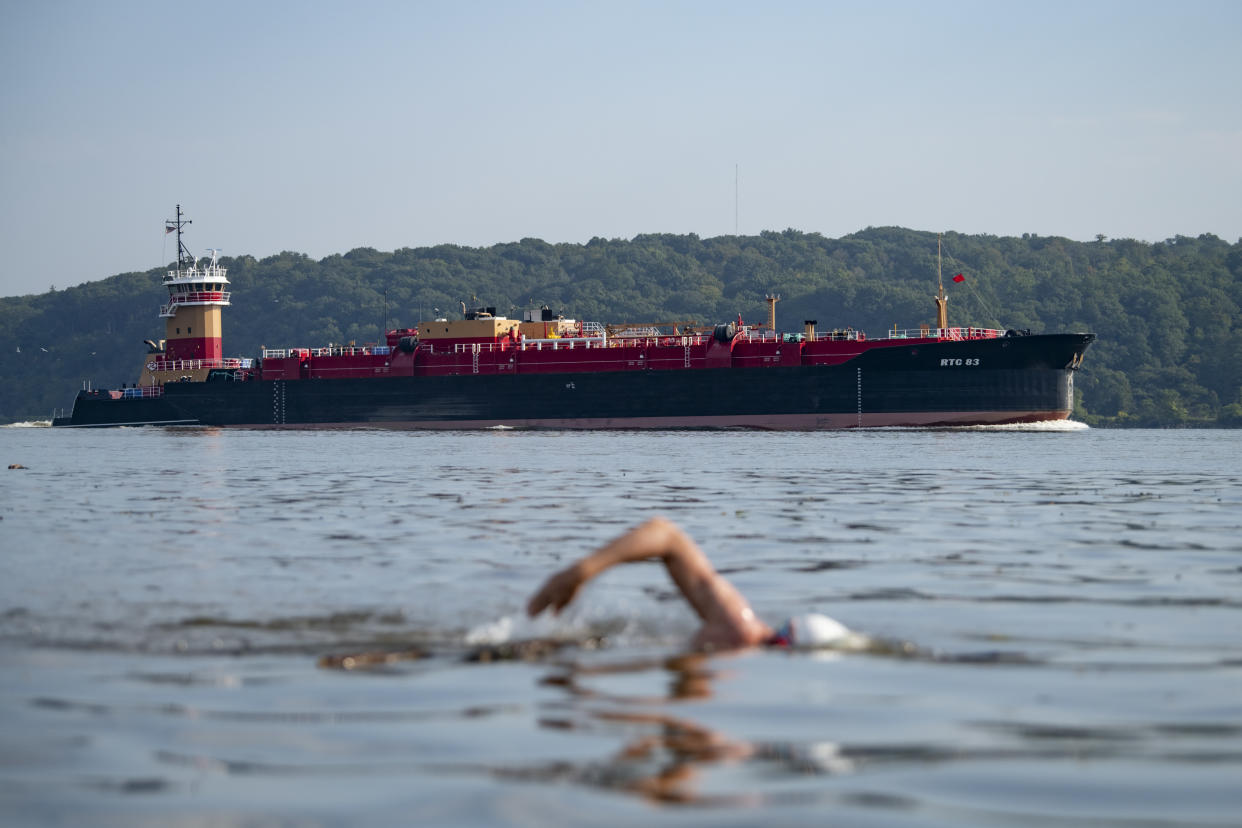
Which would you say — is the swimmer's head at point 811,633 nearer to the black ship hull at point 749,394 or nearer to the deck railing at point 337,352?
the black ship hull at point 749,394

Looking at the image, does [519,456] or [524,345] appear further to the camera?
[524,345]

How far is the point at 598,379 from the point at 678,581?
68.1 m

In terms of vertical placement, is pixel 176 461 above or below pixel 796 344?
below

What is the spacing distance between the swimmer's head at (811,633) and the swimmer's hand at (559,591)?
5.45 ft

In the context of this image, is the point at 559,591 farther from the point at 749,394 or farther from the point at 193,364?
the point at 193,364

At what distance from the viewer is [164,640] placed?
30.9 ft

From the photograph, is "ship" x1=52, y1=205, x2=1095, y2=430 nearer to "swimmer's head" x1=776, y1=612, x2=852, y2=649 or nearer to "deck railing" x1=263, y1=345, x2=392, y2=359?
"deck railing" x1=263, y1=345, x2=392, y2=359

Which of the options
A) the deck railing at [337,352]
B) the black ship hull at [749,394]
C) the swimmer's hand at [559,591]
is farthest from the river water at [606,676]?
the deck railing at [337,352]

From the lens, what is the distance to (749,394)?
73.6m

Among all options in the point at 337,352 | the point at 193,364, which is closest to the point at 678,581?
the point at 337,352

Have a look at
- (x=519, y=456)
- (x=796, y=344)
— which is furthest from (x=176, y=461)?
(x=796, y=344)

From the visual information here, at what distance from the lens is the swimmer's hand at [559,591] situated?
8.09m

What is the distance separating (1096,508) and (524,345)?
209 ft

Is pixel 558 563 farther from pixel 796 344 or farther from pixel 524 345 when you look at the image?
pixel 524 345
